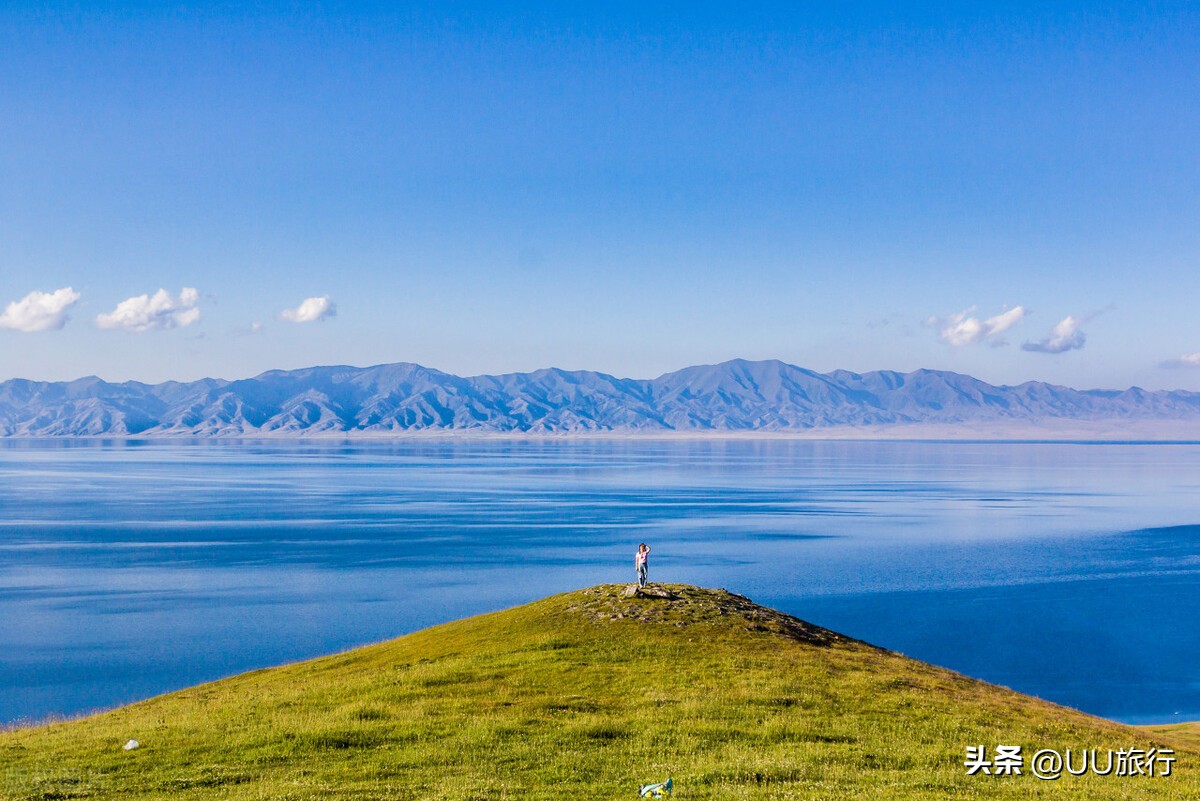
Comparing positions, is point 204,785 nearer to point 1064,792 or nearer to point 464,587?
point 1064,792

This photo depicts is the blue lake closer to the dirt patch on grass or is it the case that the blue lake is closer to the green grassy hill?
the dirt patch on grass

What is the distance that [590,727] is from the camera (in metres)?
29.0

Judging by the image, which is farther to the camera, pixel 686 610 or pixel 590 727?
pixel 686 610

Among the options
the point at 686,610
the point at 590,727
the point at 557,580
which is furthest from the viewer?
the point at 557,580

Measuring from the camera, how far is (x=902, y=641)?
245 feet

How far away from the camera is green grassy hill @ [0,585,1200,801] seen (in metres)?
23.8

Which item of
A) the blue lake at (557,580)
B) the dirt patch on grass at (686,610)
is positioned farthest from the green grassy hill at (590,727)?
the blue lake at (557,580)

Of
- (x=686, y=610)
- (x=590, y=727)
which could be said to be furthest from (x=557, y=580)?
(x=590, y=727)

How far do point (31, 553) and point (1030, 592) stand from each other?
120m

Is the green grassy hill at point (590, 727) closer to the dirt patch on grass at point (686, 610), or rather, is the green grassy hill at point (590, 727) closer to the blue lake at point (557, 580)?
the dirt patch on grass at point (686, 610)

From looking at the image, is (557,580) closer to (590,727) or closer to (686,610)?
(686,610)

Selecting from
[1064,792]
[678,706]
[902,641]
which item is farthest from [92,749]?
[902,641]

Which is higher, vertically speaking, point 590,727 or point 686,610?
point 686,610

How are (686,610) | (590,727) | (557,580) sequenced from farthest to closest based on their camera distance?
(557,580) → (686,610) → (590,727)
